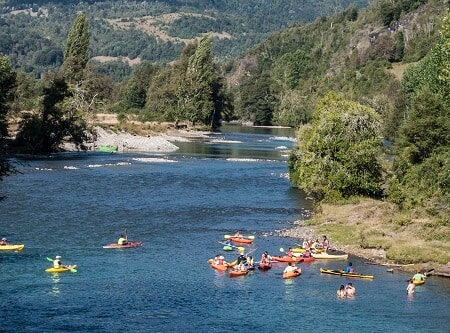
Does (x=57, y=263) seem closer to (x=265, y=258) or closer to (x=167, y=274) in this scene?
(x=167, y=274)

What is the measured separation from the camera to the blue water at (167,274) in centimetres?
5869

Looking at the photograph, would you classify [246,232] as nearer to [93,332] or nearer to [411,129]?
[411,129]

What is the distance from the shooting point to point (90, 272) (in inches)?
2766

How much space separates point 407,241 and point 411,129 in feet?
76.2

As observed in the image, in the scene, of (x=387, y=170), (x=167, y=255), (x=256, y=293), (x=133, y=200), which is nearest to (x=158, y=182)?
(x=133, y=200)

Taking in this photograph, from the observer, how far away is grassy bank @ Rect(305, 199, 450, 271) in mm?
75875

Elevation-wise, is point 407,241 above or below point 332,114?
below

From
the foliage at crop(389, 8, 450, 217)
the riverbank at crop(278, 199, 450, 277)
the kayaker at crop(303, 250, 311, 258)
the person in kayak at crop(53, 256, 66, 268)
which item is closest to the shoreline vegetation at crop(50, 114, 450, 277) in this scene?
the riverbank at crop(278, 199, 450, 277)

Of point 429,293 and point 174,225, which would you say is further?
point 174,225

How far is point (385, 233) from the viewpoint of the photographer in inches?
3314

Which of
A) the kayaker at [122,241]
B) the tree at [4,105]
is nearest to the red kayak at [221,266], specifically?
the kayaker at [122,241]

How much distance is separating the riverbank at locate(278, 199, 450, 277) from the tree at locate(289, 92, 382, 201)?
3.06 meters

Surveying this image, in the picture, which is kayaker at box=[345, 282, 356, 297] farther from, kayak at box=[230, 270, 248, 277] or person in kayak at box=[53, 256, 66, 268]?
person in kayak at box=[53, 256, 66, 268]

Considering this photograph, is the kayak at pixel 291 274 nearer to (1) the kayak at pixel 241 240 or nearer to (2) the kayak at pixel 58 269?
(1) the kayak at pixel 241 240
